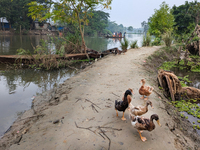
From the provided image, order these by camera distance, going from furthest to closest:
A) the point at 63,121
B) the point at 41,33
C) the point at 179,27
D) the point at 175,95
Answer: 1. the point at 41,33
2. the point at 179,27
3. the point at 175,95
4. the point at 63,121

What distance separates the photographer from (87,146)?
7.16 ft

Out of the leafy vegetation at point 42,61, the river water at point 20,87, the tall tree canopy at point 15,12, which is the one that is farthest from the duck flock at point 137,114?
the tall tree canopy at point 15,12

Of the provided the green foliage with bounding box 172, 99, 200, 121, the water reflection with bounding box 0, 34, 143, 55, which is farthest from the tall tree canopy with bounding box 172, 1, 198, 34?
the green foliage with bounding box 172, 99, 200, 121

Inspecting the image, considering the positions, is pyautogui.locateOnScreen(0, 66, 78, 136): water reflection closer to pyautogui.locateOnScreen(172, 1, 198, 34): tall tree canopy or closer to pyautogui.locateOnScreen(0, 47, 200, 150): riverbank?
pyautogui.locateOnScreen(0, 47, 200, 150): riverbank

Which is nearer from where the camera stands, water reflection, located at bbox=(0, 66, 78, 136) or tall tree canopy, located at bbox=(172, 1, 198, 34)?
water reflection, located at bbox=(0, 66, 78, 136)

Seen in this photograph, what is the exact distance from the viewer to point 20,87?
5.81 meters

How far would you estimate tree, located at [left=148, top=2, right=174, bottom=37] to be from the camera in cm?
2066

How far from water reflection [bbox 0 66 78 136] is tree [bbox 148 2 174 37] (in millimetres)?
17697

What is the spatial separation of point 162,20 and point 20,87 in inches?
826

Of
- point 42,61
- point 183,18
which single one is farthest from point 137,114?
point 183,18

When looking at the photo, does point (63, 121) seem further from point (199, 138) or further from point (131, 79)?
point (131, 79)

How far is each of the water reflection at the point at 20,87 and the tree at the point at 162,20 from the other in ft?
58.1

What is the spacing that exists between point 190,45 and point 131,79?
9.65 m

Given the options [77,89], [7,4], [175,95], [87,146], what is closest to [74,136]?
[87,146]
